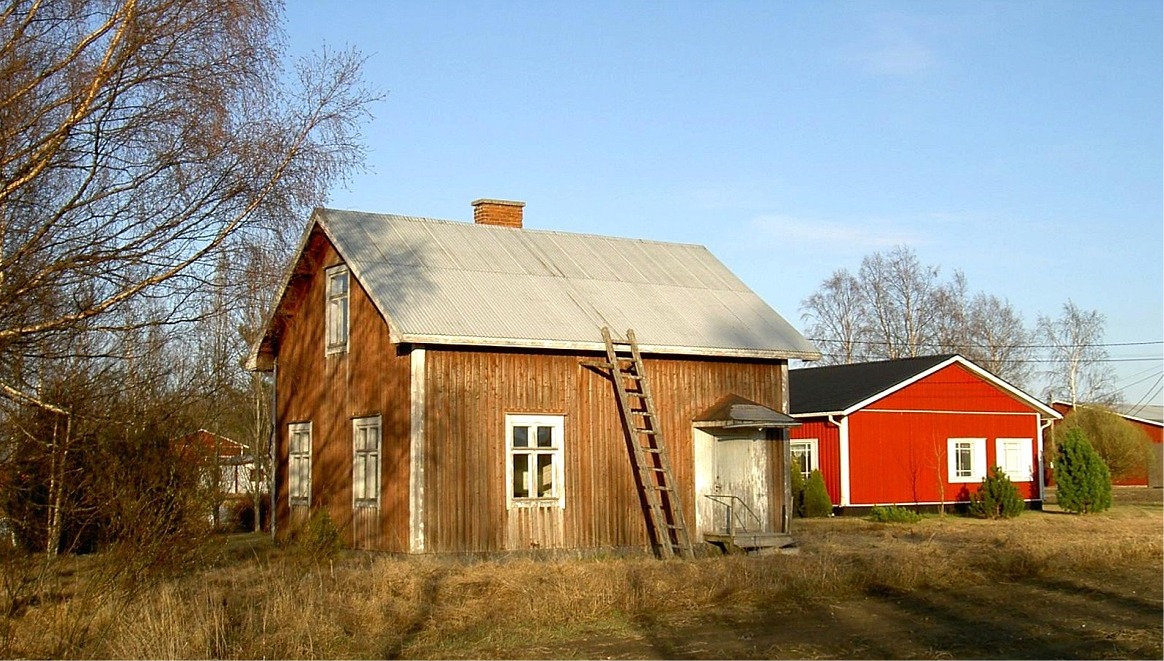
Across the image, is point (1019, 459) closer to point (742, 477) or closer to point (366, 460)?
point (742, 477)

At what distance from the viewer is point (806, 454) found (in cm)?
3419

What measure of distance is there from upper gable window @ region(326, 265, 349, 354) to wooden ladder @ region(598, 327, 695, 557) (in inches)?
179

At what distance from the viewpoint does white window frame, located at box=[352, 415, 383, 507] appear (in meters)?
20.3

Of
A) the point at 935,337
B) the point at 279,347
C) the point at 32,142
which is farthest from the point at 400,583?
the point at 935,337

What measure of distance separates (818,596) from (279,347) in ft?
41.8

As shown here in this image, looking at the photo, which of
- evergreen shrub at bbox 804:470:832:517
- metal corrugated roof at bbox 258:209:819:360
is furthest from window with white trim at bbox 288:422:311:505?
evergreen shrub at bbox 804:470:832:517

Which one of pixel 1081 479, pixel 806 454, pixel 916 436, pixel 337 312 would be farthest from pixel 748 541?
pixel 1081 479

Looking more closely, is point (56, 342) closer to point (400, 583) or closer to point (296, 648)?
point (296, 648)

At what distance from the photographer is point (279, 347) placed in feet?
80.4

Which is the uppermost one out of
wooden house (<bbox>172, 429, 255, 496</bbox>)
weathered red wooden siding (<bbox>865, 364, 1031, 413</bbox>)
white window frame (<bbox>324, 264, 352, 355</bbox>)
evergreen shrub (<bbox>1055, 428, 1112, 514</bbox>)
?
white window frame (<bbox>324, 264, 352, 355</bbox>)

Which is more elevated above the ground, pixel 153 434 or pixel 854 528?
pixel 153 434

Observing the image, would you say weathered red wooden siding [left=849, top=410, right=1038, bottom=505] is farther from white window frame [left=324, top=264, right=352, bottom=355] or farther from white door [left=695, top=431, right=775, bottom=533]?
white window frame [left=324, top=264, right=352, bottom=355]

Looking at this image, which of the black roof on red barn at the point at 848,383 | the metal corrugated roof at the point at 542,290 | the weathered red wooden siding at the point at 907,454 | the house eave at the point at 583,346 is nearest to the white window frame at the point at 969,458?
the weathered red wooden siding at the point at 907,454

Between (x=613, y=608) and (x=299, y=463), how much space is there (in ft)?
35.6
